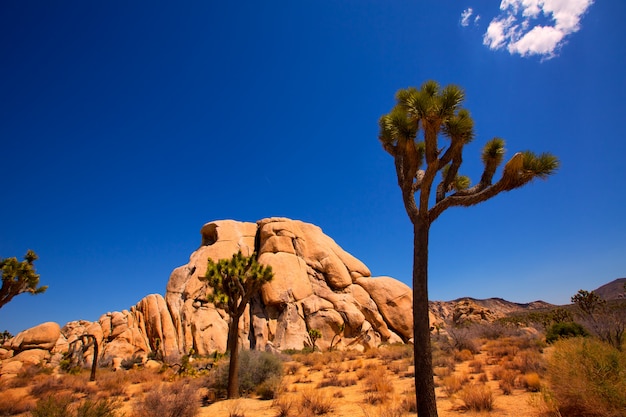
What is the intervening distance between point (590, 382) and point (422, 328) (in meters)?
3.23

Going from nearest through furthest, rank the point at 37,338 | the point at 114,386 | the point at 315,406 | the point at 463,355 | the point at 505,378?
1. the point at 315,406
2. the point at 505,378
3. the point at 114,386
4. the point at 463,355
5. the point at 37,338

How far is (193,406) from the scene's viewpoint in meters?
8.75

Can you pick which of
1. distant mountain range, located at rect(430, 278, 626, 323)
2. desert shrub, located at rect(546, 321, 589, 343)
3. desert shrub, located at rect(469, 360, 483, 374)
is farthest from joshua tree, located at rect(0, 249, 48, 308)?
distant mountain range, located at rect(430, 278, 626, 323)

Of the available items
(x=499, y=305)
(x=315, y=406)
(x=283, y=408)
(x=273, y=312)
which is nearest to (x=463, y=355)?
(x=315, y=406)

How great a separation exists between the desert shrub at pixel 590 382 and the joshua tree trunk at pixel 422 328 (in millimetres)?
2703

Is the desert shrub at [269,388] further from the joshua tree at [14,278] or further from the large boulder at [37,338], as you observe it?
the large boulder at [37,338]

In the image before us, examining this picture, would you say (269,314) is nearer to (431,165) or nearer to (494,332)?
(494,332)

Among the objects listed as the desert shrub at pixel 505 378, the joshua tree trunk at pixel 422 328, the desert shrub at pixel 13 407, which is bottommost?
the desert shrub at pixel 13 407

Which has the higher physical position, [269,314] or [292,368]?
[269,314]

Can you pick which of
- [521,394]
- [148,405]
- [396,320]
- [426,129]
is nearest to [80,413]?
[148,405]

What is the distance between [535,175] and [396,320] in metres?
28.3

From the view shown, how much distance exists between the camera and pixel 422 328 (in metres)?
6.94

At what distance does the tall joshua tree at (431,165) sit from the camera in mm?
7230

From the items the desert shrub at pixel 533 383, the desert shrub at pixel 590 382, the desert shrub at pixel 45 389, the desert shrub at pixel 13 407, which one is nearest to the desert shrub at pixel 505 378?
the desert shrub at pixel 533 383
